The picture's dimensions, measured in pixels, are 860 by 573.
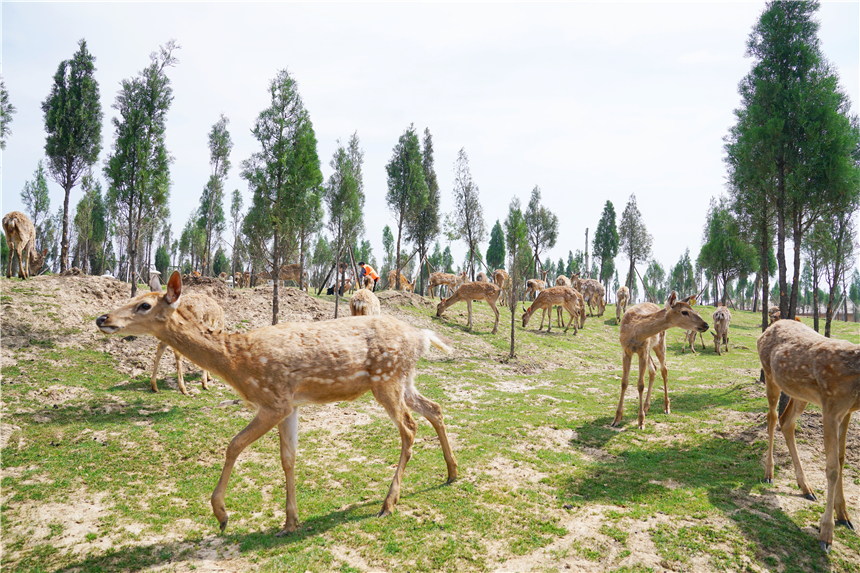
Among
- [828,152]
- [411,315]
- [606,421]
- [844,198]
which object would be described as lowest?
[606,421]

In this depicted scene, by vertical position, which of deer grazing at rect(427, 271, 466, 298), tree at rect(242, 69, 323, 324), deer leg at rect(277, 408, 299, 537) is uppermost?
tree at rect(242, 69, 323, 324)

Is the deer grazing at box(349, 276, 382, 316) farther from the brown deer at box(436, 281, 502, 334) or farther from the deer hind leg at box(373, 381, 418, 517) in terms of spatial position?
the brown deer at box(436, 281, 502, 334)

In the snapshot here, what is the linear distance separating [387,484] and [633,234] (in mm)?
52005

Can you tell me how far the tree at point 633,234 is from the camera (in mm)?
52125

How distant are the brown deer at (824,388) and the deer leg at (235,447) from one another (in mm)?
7067

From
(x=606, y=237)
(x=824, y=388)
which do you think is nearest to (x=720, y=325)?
(x=824, y=388)

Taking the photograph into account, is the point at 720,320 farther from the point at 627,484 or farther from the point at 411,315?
the point at 627,484

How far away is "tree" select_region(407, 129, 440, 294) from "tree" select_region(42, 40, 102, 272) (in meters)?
20.0

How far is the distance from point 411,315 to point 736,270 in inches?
1743

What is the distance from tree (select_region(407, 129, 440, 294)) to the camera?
34.1m

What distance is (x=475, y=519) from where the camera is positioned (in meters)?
5.91

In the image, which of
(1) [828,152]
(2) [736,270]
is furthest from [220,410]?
(2) [736,270]

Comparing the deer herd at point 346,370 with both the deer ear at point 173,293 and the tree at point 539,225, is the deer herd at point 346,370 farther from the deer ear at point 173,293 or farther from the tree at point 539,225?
the tree at point 539,225

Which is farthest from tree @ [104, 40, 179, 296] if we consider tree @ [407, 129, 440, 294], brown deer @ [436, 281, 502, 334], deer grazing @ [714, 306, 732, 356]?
deer grazing @ [714, 306, 732, 356]
